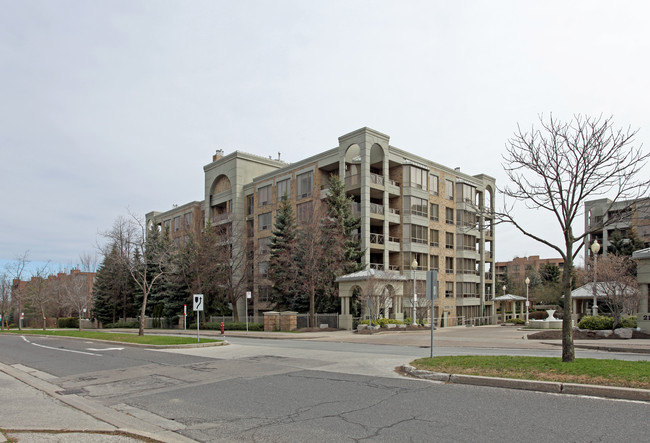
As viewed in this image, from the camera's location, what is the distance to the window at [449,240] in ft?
164

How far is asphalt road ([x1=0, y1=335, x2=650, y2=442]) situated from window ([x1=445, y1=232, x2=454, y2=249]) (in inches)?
1458

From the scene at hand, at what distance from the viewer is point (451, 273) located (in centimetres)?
4978

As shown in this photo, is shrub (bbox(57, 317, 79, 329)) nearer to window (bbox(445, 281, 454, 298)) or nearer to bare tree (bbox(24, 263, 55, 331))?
bare tree (bbox(24, 263, 55, 331))

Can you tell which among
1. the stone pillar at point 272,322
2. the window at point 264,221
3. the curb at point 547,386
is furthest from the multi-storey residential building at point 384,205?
the curb at point 547,386

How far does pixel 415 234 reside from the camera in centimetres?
4516

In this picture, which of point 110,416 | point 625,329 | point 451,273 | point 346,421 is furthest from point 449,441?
point 451,273

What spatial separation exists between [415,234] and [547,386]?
36495mm

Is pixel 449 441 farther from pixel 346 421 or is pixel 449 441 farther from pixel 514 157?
pixel 514 157

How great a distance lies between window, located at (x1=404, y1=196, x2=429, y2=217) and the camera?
4466cm

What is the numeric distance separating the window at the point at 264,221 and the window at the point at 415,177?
599 inches

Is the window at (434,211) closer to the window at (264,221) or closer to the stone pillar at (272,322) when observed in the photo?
the window at (264,221)

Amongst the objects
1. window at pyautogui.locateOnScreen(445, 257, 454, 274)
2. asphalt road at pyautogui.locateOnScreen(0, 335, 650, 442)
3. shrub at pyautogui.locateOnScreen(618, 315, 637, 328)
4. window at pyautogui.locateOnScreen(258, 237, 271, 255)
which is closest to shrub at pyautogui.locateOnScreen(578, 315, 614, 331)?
shrub at pyautogui.locateOnScreen(618, 315, 637, 328)

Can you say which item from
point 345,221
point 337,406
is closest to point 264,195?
point 345,221

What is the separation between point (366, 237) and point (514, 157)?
27.8 m
